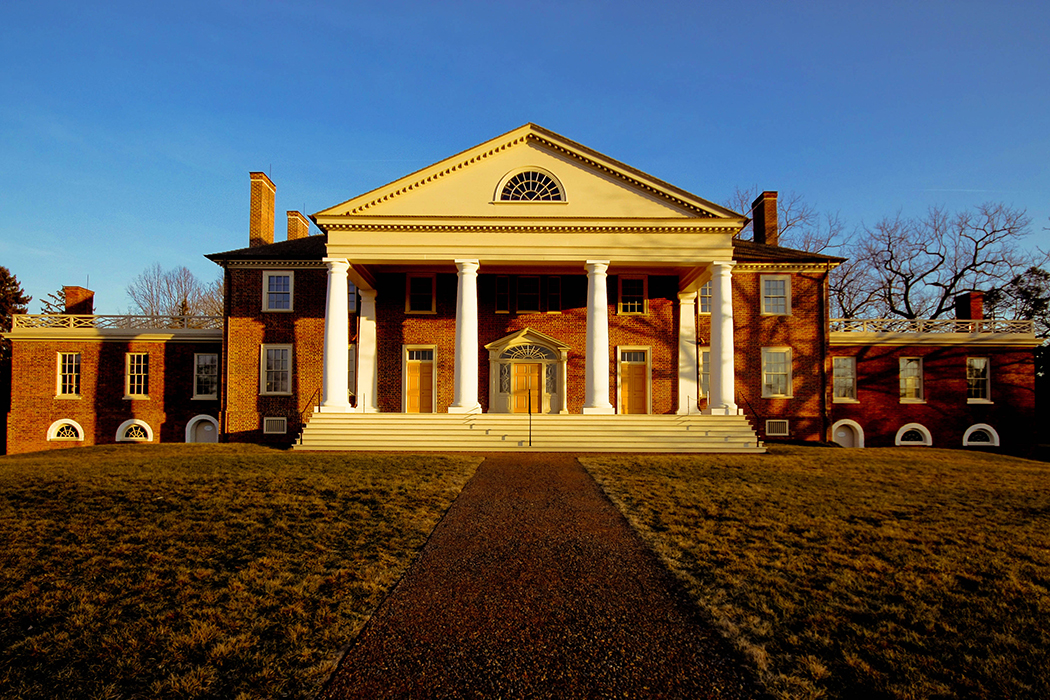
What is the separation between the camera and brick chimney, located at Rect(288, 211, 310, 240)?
3005cm

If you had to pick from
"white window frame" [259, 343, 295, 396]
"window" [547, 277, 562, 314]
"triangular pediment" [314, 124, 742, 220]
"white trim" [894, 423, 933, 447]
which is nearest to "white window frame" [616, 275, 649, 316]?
"window" [547, 277, 562, 314]

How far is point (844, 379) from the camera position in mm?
26297

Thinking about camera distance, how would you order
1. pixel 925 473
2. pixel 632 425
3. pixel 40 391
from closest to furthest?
pixel 925 473, pixel 632 425, pixel 40 391

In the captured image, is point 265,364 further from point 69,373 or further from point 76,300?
point 76,300

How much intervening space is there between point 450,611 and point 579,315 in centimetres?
1914

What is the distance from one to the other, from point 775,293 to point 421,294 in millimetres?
14668

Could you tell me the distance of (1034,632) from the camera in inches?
201

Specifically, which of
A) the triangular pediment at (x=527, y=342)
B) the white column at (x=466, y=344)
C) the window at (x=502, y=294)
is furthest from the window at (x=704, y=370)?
the white column at (x=466, y=344)

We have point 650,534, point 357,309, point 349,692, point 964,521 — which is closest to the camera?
point 349,692

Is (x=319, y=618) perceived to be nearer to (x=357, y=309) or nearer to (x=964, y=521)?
(x=964, y=521)

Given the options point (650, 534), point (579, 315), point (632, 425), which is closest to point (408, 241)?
point (579, 315)

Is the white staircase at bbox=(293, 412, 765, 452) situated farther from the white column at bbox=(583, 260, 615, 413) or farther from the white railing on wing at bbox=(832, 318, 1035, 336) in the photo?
the white railing on wing at bbox=(832, 318, 1035, 336)

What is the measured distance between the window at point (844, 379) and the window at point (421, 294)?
1758 centimetres

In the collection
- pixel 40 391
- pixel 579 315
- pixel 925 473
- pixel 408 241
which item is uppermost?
pixel 408 241
